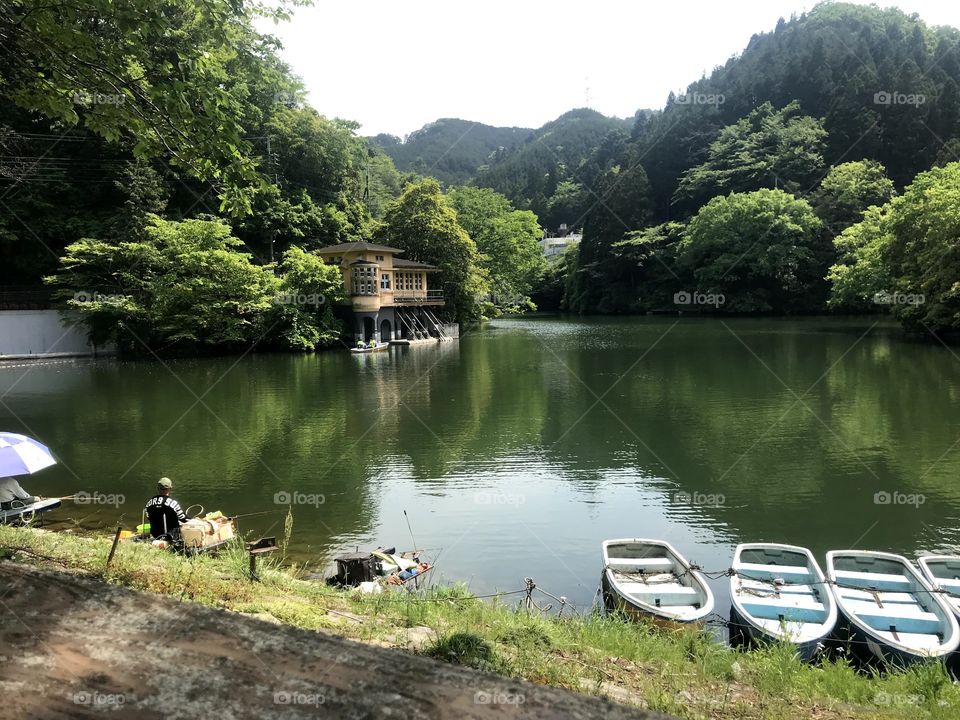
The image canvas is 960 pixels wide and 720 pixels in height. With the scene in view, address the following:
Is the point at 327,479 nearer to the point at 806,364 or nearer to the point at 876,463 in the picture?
the point at 876,463

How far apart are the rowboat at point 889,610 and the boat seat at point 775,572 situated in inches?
13.4

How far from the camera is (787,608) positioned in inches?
299

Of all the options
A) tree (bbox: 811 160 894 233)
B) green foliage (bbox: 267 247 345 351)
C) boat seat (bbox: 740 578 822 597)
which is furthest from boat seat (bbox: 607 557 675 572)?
tree (bbox: 811 160 894 233)

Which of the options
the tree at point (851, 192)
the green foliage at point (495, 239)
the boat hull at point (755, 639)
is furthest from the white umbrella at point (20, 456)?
the tree at point (851, 192)

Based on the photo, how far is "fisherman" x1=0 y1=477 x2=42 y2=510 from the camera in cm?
1051

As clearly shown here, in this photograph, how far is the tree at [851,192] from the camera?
61781 mm

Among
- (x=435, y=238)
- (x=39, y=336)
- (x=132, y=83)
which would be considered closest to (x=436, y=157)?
(x=435, y=238)

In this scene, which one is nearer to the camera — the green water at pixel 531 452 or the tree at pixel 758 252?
the green water at pixel 531 452

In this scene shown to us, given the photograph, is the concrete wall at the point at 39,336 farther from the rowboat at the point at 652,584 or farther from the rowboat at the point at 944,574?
the rowboat at the point at 944,574

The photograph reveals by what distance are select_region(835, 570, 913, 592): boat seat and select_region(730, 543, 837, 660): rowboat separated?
0.33 meters

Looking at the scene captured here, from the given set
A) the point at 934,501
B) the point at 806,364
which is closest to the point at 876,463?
the point at 934,501

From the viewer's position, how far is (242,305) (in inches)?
1502

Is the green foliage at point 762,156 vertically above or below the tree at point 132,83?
above

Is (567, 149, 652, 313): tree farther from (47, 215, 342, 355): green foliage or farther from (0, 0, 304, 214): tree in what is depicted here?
(0, 0, 304, 214): tree
